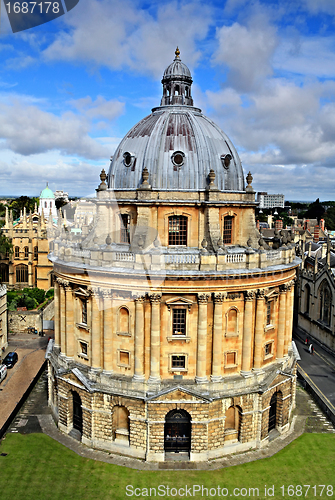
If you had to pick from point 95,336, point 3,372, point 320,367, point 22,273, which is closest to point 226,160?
point 95,336

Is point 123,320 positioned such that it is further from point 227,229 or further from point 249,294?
point 227,229

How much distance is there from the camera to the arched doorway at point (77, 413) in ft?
119

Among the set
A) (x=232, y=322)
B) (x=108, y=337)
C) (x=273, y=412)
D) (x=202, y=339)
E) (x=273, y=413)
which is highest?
(x=232, y=322)

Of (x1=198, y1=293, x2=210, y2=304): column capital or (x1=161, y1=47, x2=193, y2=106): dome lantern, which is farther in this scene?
(x1=161, y1=47, x2=193, y2=106): dome lantern

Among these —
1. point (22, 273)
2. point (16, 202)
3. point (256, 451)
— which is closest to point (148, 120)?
point (256, 451)

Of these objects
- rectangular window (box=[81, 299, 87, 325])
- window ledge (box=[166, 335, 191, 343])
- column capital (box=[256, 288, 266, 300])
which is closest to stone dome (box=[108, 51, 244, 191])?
column capital (box=[256, 288, 266, 300])

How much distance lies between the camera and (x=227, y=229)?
37.7 metres

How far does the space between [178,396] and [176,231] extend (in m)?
13.4

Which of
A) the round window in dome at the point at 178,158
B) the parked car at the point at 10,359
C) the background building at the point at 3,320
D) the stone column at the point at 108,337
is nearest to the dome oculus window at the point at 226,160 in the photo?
the round window in dome at the point at 178,158

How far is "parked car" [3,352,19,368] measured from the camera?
50.4 m

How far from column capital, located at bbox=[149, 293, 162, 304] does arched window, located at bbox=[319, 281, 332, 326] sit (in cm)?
3506

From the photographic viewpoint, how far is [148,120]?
39.6m

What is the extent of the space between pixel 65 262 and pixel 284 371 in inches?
848

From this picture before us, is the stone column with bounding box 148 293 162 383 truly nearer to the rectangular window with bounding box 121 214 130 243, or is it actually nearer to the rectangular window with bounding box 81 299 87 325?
the rectangular window with bounding box 81 299 87 325
